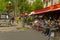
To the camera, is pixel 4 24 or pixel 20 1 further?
pixel 20 1

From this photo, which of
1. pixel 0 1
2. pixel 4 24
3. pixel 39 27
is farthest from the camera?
pixel 0 1

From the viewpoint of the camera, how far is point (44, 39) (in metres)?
22.4

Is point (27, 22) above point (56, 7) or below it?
below

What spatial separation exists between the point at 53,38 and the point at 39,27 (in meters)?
15.3

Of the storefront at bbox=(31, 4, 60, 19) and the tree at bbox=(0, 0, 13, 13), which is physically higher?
the storefront at bbox=(31, 4, 60, 19)

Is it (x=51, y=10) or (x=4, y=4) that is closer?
(x=51, y=10)

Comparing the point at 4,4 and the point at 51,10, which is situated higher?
the point at 51,10

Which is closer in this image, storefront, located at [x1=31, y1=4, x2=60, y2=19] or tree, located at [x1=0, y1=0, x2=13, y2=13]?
storefront, located at [x1=31, y1=4, x2=60, y2=19]

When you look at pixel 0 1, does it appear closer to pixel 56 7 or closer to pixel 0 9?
pixel 0 9

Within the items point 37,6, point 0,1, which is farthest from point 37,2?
point 0,1

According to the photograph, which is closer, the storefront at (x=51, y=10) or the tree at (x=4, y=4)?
the storefront at (x=51, y=10)

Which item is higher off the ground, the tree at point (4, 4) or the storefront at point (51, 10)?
the storefront at point (51, 10)

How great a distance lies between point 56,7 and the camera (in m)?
19.5

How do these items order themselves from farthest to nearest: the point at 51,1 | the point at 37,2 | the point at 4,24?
the point at 37,2 < the point at 51,1 < the point at 4,24
